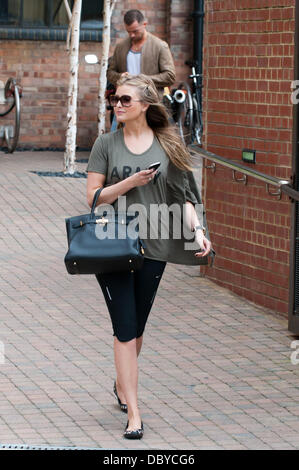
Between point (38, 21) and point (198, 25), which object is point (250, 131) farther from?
point (38, 21)

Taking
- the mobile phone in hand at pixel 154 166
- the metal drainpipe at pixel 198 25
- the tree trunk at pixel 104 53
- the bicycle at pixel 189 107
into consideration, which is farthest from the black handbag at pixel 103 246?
the metal drainpipe at pixel 198 25

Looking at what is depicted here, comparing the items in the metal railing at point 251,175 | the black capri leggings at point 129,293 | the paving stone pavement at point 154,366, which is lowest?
the paving stone pavement at point 154,366

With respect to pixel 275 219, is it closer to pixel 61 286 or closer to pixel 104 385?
pixel 61 286

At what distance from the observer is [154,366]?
7.93 m

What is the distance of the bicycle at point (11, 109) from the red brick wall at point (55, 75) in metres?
Result: 0.24

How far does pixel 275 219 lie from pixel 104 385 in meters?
2.62

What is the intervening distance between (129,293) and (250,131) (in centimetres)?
372

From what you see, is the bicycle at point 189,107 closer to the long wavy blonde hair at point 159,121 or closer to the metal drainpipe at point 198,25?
the metal drainpipe at point 198,25

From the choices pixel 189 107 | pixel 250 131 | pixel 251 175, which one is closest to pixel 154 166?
pixel 251 175

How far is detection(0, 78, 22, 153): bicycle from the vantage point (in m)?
17.7

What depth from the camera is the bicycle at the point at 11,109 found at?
17656 millimetres

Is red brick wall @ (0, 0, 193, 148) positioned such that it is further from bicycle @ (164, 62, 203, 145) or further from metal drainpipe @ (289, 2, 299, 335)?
metal drainpipe @ (289, 2, 299, 335)

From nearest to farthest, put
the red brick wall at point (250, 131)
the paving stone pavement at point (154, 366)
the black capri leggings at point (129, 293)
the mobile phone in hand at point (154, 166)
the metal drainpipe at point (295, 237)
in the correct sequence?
the mobile phone in hand at point (154, 166)
the black capri leggings at point (129, 293)
the paving stone pavement at point (154, 366)
the metal drainpipe at point (295, 237)
the red brick wall at point (250, 131)

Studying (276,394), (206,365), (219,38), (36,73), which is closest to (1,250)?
(219,38)
